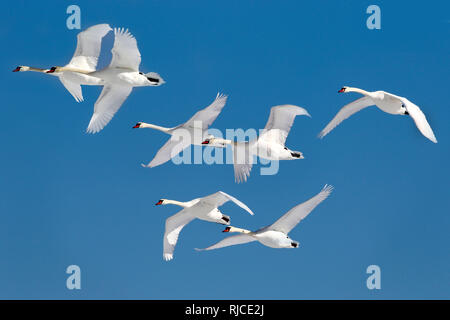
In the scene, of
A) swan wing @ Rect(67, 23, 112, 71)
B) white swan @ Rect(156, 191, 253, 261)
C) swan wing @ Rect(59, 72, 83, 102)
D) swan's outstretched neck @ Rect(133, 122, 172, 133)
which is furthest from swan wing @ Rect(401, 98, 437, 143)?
swan wing @ Rect(59, 72, 83, 102)

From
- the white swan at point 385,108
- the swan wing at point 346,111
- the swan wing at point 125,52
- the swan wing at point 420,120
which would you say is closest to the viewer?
the swan wing at point 420,120

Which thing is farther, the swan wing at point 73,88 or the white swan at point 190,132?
the swan wing at point 73,88

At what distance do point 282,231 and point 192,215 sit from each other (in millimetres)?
3122

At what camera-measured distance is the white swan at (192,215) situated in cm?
2622

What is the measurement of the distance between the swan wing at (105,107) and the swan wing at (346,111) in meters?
6.04

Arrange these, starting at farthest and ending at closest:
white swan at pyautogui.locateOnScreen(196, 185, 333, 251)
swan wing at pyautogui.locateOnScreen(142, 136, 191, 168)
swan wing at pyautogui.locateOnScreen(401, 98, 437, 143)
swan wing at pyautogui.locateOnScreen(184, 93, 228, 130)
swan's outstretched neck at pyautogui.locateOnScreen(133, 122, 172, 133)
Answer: swan's outstretched neck at pyautogui.locateOnScreen(133, 122, 172, 133) < swan wing at pyautogui.locateOnScreen(142, 136, 191, 168) < swan wing at pyautogui.locateOnScreen(184, 93, 228, 130) < white swan at pyautogui.locateOnScreen(196, 185, 333, 251) < swan wing at pyautogui.locateOnScreen(401, 98, 437, 143)

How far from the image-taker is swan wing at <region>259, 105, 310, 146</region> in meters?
26.0

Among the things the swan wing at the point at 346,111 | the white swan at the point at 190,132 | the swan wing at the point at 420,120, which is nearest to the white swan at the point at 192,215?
the white swan at the point at 190,132

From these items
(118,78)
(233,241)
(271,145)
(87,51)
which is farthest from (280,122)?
(87,51)

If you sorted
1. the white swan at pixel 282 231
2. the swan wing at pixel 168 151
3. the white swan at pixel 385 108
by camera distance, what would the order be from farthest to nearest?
the swan wing at pixel 168 151 < the white swan at pixel 282 231 < the white swan at pixel 385 108

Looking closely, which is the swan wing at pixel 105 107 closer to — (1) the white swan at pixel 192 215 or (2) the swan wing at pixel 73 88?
(2) the swan wing at pixel 73 88

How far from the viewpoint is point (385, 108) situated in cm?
2670

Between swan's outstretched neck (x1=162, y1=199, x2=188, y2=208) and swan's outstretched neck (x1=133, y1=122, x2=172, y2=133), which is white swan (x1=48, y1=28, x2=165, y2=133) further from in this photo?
swan's outstretched neck (x1=162, y1=199, x2=188, y2=208)

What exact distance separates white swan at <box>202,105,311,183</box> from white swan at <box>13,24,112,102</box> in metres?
4.64
